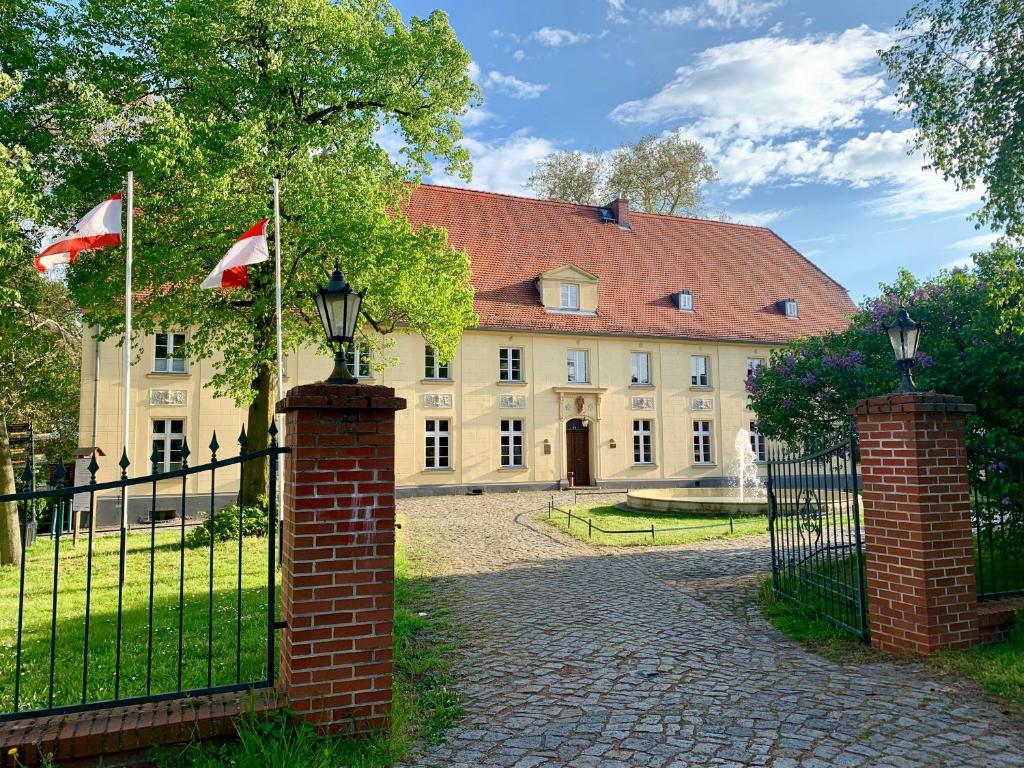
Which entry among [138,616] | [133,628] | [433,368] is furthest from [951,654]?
[433,368]

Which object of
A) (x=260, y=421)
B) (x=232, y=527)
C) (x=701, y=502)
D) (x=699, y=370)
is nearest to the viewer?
(x=232, y=527)

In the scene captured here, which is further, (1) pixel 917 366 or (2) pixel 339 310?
(1) pixel 917 366

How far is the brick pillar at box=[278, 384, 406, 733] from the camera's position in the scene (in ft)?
12.5

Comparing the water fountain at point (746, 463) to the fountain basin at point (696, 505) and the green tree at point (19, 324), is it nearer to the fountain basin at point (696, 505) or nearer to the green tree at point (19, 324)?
the fountain basin at point (696, 505)

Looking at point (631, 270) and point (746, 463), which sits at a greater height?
point (631, 270)

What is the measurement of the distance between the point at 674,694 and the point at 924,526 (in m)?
→ 2.38

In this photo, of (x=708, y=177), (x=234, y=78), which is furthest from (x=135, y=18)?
(x=708, y=177)

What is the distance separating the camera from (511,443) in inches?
982

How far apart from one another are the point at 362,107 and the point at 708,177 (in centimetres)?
2361

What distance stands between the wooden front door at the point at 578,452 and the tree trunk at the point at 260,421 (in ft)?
43.3

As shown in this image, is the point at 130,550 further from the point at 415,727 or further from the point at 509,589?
the point at 415,727

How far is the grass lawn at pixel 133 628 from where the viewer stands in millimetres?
5098

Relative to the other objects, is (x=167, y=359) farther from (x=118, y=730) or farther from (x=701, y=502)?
(x=118, y=730)

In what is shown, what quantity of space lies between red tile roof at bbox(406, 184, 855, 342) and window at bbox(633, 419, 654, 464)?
349cm
